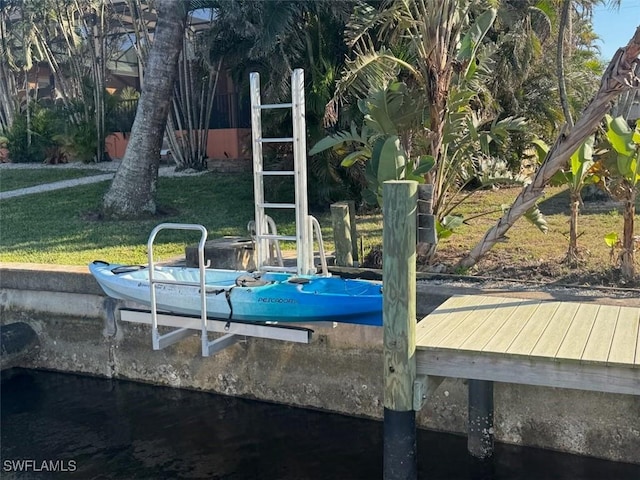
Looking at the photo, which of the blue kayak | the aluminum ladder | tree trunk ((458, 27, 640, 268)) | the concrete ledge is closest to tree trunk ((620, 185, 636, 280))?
tree trunk ((458, 27, 640, 268))

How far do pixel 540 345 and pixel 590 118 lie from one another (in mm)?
2662

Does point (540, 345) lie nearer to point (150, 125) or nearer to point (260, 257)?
point (260, 257)

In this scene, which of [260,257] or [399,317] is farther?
[260,257]

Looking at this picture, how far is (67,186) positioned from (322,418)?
41.2 ft

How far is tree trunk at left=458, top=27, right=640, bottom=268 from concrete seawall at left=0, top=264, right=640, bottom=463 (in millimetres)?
1435

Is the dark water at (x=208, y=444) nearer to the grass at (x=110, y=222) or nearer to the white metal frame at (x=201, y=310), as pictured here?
the white metal frame at (x=201, y=310)

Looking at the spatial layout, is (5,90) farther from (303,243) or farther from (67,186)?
(303,243)

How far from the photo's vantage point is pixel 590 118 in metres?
6.21

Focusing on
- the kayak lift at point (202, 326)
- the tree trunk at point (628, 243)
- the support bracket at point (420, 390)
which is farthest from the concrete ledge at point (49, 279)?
the tree trunk at point (628, 243)

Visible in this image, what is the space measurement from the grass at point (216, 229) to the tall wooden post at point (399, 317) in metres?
3.51

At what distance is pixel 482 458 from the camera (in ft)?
18.9

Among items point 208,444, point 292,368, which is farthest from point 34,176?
point 208,444

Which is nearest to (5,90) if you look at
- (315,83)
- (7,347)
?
(315,83)

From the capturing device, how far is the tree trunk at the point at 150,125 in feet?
40.9
